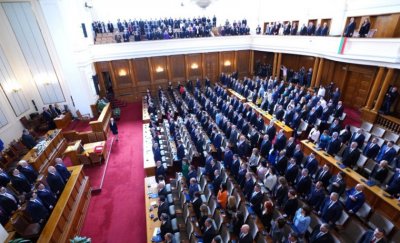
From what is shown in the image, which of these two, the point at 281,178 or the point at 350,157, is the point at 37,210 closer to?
the point at 281,178

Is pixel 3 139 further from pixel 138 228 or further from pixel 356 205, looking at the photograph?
pixel 356 205

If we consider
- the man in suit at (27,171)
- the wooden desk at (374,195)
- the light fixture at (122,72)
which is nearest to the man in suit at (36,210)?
the man in suit at (27,171)

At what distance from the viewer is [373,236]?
4.02 metres

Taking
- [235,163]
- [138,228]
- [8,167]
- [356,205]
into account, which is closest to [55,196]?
[138,228]

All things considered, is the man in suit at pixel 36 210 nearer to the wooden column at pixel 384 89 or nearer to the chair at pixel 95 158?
the chair at pixel 95 158

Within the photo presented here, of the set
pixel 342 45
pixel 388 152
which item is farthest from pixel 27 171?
pixel 342 45

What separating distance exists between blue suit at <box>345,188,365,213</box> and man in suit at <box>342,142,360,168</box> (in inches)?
56.7

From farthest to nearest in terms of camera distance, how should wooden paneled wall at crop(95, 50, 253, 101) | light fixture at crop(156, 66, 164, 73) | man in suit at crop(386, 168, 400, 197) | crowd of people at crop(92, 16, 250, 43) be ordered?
light fixture at crop(156, 66, 164, 73), wooden paneled wall at crop(95, 50, 253, 101), crowd of people at crop(92, 16, 250, 43), man in suit at crop(386, 168, 400, 197)

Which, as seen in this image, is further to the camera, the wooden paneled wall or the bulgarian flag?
the wooden paneled wall

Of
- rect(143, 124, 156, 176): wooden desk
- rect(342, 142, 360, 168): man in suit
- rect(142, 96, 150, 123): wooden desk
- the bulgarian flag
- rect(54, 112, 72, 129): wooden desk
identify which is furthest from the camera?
rect(142, 96, 150, 123): wooden desk

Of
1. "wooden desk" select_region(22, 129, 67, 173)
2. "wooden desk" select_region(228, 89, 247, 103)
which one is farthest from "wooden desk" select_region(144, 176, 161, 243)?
"wooden desk" select_region(228, 89, 247, 103)

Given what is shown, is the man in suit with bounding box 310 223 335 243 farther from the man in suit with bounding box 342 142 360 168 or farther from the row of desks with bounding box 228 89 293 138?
the row of desks with bounding box 228 89 293 138

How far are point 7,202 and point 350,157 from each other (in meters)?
8.93

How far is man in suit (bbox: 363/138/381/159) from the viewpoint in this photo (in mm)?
6258
